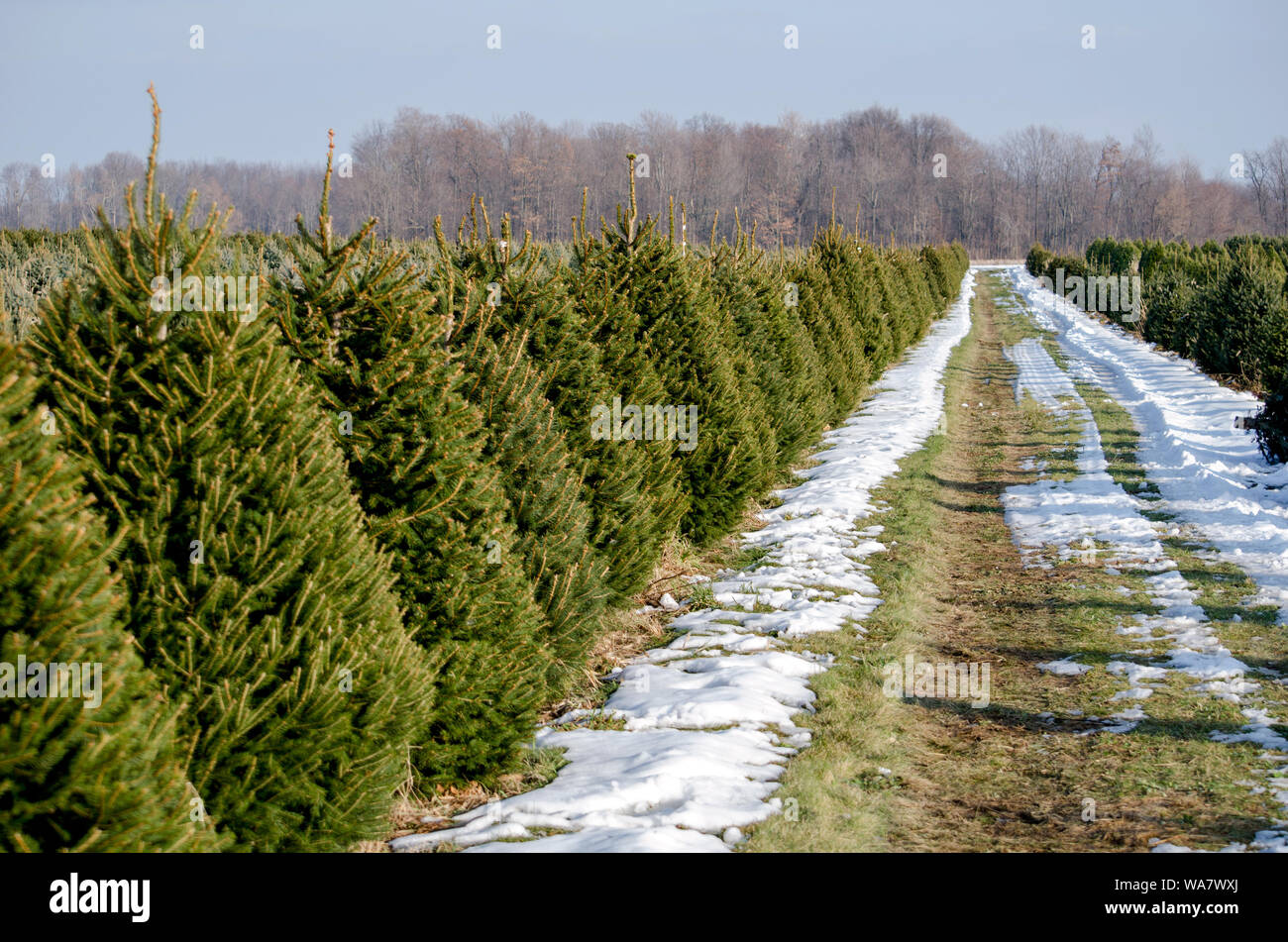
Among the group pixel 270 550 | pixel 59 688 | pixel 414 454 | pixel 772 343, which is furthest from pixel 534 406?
pixel 772 343

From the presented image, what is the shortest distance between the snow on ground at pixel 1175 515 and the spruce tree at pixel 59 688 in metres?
4.31

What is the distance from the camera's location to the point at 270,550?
3.42m

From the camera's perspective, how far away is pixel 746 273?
39.3 ft

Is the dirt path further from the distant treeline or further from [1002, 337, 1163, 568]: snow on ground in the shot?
the distant treeline

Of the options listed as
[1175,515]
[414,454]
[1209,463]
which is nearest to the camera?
[414,454]

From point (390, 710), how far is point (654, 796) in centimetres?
160

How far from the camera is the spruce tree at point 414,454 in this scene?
448cm

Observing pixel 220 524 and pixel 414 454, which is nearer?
pixel 220 524

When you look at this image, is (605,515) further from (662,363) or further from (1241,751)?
(1241,751)

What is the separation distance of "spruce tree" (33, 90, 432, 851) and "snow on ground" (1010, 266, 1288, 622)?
7.38 m

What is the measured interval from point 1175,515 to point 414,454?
30.6 ft

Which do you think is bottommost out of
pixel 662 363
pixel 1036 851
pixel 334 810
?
pixel 1036 851

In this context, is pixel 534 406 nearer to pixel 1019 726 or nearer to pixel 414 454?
pixel 414 454
